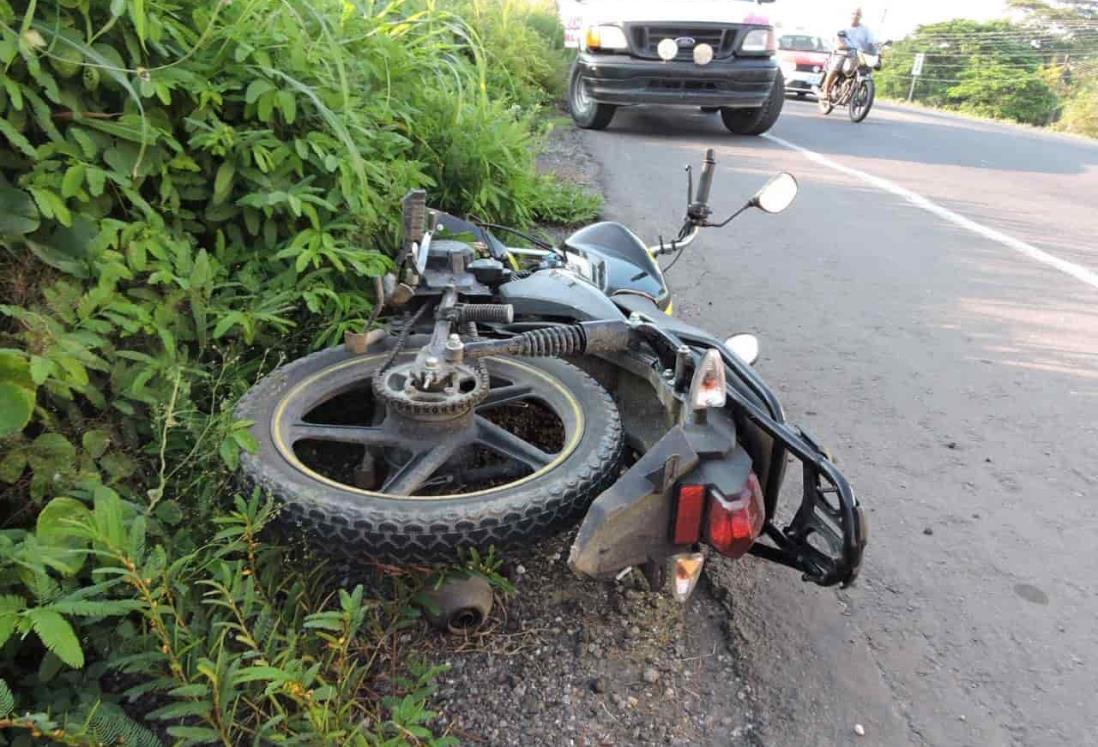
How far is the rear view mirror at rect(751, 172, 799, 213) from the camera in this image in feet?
9.66

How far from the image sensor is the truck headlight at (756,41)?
878 cm

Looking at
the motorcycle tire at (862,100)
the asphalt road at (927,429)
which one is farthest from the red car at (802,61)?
the asphalt road at (927,429)

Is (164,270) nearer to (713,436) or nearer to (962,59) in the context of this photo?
(713,436)

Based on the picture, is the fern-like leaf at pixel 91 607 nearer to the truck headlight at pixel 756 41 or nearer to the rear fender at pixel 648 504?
the rear fender at pixel 648 504

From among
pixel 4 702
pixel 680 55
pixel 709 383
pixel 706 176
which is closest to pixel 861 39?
pixel 680 55

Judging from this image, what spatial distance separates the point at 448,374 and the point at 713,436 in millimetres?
743

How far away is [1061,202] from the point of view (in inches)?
292

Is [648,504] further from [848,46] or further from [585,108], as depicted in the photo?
[848,46]

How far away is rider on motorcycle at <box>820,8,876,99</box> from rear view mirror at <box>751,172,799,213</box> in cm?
1261

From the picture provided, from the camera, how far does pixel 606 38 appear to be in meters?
8.89

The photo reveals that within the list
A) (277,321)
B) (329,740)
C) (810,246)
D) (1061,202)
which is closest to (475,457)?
(277,321)

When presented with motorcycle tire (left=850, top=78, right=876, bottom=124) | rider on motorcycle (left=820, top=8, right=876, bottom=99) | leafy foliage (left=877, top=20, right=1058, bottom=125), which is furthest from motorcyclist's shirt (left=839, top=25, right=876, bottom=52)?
leafy foliage (left=877, top=20, right=1058, bottom=125)

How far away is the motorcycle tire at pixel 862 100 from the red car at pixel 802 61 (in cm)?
656

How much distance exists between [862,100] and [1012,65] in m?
29.1
